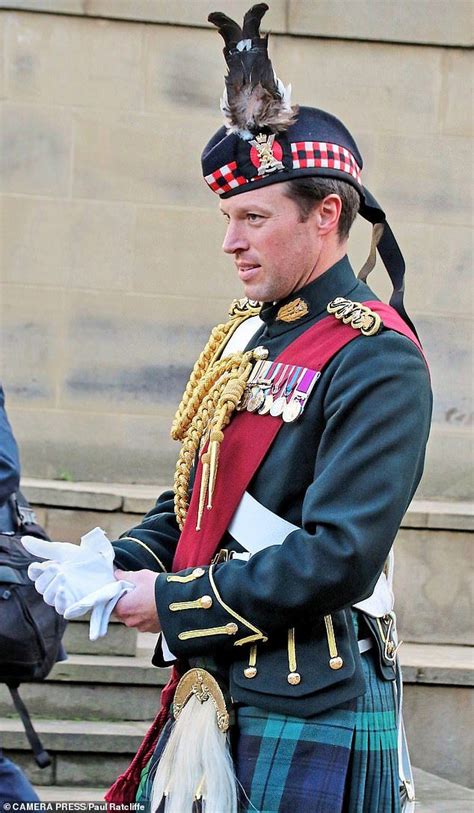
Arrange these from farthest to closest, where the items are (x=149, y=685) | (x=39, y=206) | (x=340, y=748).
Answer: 1. (x=39, y=206)
2. (x=149, y=685)
3. (x=340, y=748)

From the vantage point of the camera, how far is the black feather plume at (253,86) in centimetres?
243

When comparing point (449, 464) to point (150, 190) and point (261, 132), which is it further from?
point (261, 132)

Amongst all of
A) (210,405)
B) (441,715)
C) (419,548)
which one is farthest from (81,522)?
(210,405)

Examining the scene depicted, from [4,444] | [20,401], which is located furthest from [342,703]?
[20,401]

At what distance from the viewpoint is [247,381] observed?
2518 mm

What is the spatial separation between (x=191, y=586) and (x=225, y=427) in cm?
33

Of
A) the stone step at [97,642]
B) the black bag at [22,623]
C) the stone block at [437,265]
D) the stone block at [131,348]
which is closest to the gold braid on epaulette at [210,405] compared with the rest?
the black bag at [22,623]

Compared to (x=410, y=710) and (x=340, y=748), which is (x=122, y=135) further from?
(x=340, y=748)

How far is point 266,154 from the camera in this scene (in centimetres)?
243

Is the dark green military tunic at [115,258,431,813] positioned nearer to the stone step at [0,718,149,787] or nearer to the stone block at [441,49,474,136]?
the stone step at [0,718,149,787]

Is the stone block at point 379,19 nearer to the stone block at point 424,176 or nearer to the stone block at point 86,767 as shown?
the stone block at point 424,176

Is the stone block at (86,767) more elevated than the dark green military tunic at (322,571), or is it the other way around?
the dark green military tunic at (322,571)

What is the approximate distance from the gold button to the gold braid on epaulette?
0.87ft

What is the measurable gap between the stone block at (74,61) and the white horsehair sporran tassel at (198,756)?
438 cm
